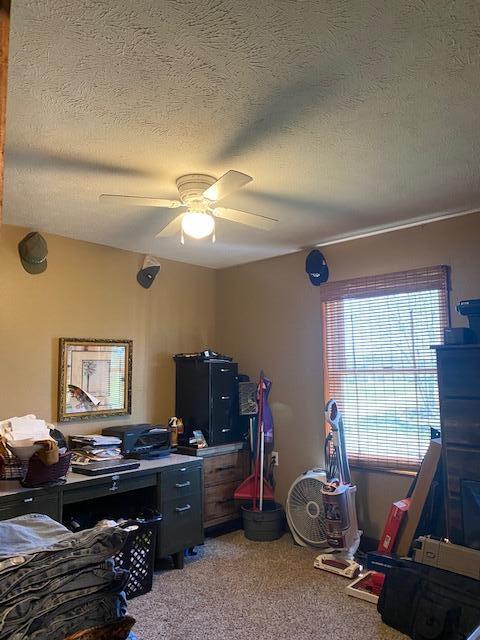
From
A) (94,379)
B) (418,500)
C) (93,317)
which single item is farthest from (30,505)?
(418,500)

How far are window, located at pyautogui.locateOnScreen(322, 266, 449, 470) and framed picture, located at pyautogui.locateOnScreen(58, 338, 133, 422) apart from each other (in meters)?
1.76

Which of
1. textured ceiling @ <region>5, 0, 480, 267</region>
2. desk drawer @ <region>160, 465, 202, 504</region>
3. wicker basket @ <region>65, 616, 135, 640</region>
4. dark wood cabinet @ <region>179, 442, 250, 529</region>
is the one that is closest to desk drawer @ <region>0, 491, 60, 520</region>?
desk drawer @ <region>160, 465, 202, 504</region>

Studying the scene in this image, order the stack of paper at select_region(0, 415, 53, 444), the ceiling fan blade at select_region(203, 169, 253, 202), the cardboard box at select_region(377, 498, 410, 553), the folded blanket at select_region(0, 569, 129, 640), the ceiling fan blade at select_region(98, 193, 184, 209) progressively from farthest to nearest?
the cardboard box at select_region(377, 498, 410, 553) → the stack of paper at select_region(0, 415, 53, 444) → the ceiling fan blade at select_region(98, 193, 184, 209) → the ceiling fan blade at select_region(203, 169, 253, 202) → the folded blanket at select_region(0, 569, 129, 640)

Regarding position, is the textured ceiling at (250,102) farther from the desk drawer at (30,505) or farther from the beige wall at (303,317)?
the desk drawer at (30,505)

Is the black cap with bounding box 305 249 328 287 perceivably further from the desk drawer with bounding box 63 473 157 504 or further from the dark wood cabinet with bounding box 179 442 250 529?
the desk drawer with bounding box 63 473 157 504

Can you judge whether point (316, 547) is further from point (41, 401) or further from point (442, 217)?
point (442, 217)

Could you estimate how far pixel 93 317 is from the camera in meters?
3.98

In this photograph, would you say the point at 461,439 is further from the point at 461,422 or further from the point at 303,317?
the point at 303,317

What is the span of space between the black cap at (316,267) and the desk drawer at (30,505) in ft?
8.61

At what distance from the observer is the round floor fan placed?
3711 mm

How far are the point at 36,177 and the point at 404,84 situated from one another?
1.94 m

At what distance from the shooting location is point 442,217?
11.3 feet

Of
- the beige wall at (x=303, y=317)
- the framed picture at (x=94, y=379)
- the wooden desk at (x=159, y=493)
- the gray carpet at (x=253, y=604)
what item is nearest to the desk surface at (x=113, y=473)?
the wooden desk at (x=159, y=493)

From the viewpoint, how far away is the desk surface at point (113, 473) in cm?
274
